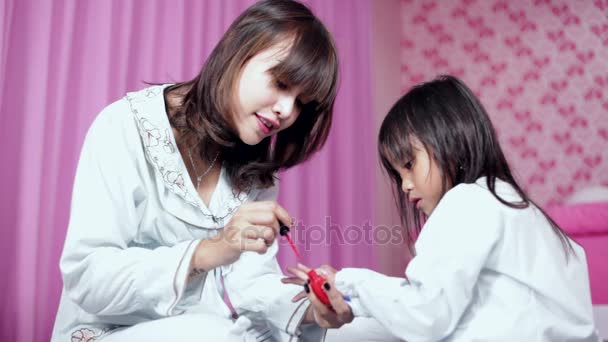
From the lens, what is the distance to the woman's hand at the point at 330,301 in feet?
3.00

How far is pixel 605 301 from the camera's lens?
1.83 m

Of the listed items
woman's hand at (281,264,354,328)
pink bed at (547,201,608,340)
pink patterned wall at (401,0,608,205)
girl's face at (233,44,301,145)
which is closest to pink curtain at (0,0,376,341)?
girl's face at (233,44,301,145)

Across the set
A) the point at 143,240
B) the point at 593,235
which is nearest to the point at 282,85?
the point at 143,240

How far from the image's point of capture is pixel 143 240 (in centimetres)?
105

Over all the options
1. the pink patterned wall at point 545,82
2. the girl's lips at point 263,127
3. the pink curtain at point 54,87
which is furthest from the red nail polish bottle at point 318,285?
the pink patterned wall at point 545,82

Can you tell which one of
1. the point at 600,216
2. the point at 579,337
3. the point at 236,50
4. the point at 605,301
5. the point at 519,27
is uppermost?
the point at 519,27

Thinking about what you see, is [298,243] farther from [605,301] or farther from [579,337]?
[579,337]

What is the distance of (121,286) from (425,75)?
2.84m

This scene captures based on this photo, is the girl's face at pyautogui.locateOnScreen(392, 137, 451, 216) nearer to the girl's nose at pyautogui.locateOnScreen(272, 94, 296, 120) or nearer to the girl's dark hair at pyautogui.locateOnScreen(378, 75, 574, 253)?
the girl's dark hair at pyautogui.locateOnScreen(378, 75, 574, 253)

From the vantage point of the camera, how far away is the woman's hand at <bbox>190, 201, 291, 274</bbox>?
84 centimetres

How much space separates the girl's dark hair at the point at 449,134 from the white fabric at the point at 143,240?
360 mm

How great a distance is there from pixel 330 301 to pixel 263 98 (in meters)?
0.40

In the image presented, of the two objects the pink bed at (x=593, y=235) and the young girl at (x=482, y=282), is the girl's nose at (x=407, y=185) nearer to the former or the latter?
the young girl at (x=482, y=282)

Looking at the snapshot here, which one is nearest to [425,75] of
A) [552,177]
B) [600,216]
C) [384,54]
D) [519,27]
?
[384,54]
